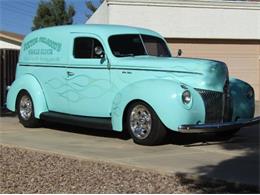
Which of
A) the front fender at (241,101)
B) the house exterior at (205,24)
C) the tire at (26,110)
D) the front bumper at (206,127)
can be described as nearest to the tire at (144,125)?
the front bumper at (206,127)

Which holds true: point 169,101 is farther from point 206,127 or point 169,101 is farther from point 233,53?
point 233,53

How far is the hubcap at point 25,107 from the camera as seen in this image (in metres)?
12.9

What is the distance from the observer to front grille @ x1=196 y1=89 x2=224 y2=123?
1014 centimetres

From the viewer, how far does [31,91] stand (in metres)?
12.7

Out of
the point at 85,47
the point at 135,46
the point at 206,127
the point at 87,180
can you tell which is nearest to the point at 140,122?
the point at 206,127

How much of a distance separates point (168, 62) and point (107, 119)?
1.58 metres

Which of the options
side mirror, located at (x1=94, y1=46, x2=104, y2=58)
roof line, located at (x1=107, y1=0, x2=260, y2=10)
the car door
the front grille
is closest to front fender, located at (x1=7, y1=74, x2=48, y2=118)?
the car door

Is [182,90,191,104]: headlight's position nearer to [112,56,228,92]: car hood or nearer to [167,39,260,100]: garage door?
[112,56,228,92]: car hood

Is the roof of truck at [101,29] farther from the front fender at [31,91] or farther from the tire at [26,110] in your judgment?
the tire at [26,110]

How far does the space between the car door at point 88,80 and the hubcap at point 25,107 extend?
1.30 meters

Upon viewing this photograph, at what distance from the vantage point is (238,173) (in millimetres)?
7699

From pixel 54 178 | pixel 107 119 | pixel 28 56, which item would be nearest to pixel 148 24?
pixel 28 56

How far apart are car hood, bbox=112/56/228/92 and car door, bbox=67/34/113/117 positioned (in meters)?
0.85

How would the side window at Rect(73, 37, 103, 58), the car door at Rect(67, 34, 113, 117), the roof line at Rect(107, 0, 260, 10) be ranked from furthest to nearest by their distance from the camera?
the roof line at Rect(107, 0, 260, 10) → the side window at Rect(73, 37, 103, 58) → the car door at Rect(67, 34, 113, 117)
